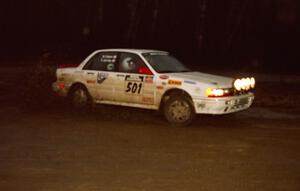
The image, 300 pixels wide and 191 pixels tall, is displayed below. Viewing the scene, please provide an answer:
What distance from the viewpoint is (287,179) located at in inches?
294

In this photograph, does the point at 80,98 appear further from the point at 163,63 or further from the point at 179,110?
the point at 179,110

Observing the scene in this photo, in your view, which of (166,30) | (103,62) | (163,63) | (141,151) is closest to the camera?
(141,151)

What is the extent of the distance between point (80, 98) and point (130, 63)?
58.1 inches

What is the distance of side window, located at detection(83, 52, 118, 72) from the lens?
504 inches

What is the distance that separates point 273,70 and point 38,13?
1807 centimetres

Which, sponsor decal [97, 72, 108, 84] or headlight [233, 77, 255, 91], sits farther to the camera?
sponsor decal [97, 72, 108, 84]

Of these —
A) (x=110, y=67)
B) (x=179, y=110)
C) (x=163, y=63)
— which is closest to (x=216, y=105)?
(x=179, y=110)

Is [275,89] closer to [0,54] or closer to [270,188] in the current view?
[270,188]

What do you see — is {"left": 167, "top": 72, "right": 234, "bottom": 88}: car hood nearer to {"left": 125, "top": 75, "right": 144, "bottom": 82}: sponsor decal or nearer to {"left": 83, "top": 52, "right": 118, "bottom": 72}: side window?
{"left": 125, "top": 75, "right": 144, "bottom": 82}: sponsor decal

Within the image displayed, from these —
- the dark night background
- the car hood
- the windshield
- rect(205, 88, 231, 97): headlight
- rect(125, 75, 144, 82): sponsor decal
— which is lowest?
the dark night background

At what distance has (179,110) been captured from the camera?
11.8 metres

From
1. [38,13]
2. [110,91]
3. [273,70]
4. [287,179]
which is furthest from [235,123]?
[38,13]

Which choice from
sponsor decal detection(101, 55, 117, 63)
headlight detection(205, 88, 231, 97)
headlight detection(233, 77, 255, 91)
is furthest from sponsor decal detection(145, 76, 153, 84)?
headlight detection(233, 77, 255, 91)

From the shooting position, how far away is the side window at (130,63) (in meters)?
12.4
